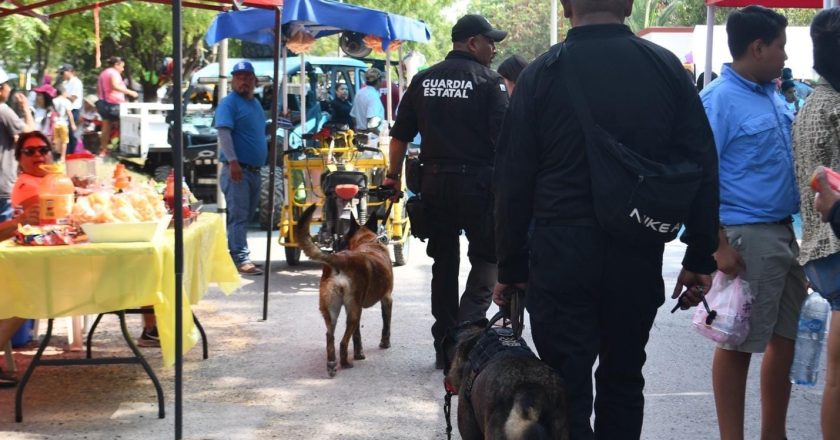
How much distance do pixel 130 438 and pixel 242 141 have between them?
19.7 ft

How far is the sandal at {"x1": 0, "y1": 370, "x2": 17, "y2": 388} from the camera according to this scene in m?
6.57

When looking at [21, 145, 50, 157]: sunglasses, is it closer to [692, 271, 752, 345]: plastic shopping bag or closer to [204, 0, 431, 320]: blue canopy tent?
[692, 271, 752, 345]: plastic shopping bag

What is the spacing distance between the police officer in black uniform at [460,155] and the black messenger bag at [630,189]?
115 inches

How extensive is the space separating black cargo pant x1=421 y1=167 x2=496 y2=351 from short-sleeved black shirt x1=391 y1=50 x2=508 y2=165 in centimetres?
13

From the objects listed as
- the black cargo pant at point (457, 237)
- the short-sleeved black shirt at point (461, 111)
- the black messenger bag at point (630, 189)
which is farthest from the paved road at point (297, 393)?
the black messenger bag at point (630, 189)

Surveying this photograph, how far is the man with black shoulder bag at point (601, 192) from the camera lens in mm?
3611

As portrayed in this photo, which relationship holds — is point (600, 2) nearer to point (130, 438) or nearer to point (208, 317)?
point (130, 438)

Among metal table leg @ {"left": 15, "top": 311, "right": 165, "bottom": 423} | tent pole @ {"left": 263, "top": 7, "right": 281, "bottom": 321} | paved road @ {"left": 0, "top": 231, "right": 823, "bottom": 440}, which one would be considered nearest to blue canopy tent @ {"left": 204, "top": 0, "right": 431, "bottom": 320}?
tent pole @ {"left": 263, "top": 7, "right": 281, "bottom": 321}

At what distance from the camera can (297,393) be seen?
664cm

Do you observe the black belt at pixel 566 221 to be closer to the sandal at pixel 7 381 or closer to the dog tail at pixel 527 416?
the dog tail at pixel 527 416

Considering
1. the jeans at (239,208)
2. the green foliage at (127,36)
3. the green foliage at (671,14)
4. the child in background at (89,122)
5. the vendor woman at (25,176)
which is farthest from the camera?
the green foliage at (671,14)

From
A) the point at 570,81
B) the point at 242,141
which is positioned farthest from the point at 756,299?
the point at 242,141

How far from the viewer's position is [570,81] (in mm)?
3680

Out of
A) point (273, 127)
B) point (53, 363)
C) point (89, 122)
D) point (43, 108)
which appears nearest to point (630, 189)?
point (53, 363)
